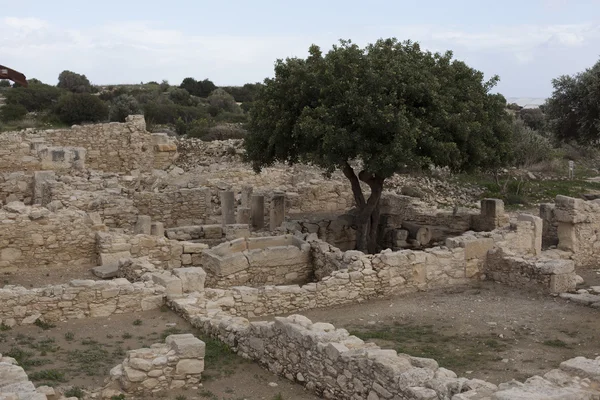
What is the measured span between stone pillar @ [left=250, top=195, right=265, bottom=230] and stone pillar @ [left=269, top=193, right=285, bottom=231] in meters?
0.44

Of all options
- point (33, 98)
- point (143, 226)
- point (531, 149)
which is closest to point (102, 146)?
point (143, 226)

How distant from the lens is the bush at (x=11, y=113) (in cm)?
4119

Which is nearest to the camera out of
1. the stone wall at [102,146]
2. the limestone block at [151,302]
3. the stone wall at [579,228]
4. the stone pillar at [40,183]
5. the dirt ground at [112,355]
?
the dirt ground at [112,355]

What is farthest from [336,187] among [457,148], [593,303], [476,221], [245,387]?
[245,387]

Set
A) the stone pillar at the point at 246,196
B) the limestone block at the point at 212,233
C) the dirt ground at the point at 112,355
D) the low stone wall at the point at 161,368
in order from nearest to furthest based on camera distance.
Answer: the low stone wall at the point at 161,368 < the dirt ground at the point at 112,355 < the limestone block at the point at 212,233 < the stone pillar at the point at 246,196

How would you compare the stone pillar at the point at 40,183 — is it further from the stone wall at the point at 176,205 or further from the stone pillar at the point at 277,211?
the stone pillar at the point at 277,211

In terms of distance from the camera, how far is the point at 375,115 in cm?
1616

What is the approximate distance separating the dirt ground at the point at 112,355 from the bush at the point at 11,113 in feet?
108

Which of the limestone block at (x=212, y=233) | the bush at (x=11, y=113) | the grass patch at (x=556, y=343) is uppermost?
the bush at (x=11, y=113)

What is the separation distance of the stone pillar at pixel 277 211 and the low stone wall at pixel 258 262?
454cm

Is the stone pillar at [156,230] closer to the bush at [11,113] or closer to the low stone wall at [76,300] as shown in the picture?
the low stone wall at [76,300]

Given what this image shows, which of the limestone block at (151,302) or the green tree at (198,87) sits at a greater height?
the green tree at (198,87)

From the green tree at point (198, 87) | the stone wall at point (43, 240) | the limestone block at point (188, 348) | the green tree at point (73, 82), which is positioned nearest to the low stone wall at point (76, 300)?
the limestone block at point (188, 348)

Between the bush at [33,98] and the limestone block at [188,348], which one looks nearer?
the limestone block at [188,348]
